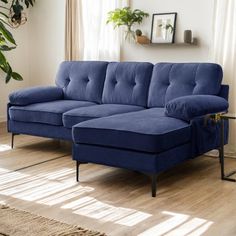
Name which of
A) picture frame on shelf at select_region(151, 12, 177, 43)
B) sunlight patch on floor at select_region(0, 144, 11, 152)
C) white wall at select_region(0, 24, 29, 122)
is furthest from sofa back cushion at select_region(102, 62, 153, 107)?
white wall at select_region(0, 24, 29, 122)

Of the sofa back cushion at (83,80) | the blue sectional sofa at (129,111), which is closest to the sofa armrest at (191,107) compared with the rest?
the blue sectional sofa at (129,111)

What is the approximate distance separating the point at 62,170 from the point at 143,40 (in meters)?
1.75

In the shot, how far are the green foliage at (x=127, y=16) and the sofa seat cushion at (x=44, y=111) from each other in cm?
100

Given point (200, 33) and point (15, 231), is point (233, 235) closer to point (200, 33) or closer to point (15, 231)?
point (15, 231)

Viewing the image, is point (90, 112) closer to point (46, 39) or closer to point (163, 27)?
point (163, 27)

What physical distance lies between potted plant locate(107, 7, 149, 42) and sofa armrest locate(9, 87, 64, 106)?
1.00 m

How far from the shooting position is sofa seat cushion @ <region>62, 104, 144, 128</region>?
373cm

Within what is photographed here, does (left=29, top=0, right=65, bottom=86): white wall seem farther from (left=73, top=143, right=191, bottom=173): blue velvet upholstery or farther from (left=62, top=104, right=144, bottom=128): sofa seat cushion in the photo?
(left=73, top=143, right=191, bottom=173): blue velvet upholstery

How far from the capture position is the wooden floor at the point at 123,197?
8.00ft

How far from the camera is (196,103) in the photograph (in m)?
3.22

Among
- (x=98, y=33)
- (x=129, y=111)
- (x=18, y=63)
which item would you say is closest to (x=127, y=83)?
(x=129, y=111)

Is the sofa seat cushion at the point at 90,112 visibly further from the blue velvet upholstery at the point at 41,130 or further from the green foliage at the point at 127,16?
the green foliage at the point at 127,16

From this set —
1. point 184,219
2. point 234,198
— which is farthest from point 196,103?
point 184,219

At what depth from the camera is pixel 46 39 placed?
5.67m
